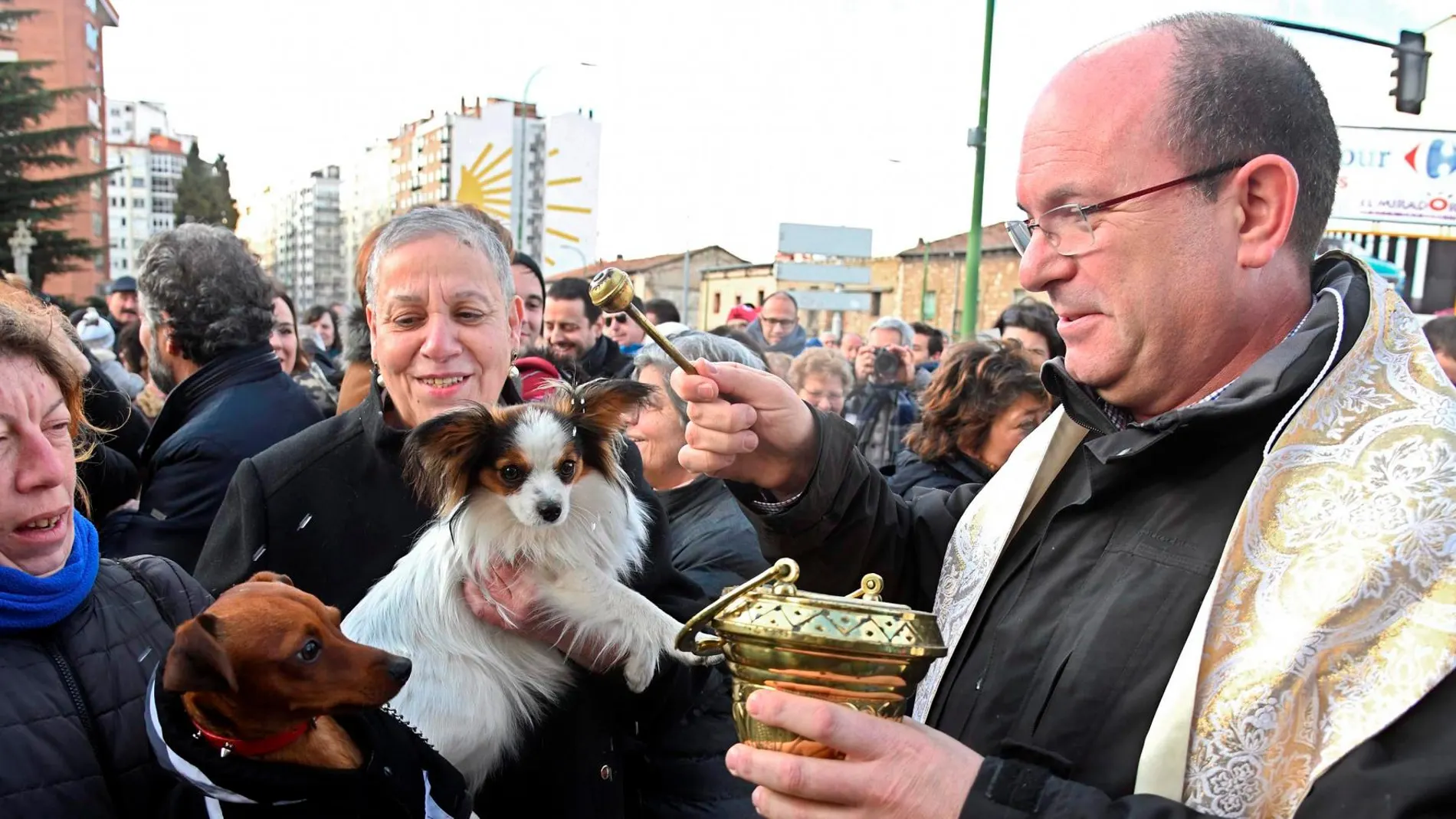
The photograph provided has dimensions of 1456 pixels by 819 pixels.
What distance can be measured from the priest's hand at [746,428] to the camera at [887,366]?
6.20 metres

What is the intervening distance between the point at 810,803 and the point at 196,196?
3128 inches

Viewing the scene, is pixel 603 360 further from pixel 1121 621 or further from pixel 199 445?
pixel 1121 621

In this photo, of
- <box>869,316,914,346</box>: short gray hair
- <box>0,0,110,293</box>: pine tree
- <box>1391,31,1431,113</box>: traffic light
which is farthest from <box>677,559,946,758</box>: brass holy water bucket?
<box>0,0,110,293</box>: pine tree

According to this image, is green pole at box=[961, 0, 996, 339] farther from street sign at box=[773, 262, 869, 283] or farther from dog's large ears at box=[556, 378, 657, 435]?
dog's large ears at box=[556, 378, 657, 435]

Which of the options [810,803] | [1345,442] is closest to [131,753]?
[810,803]

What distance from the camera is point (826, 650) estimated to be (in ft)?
4.32

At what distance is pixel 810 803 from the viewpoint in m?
Result: 1.33

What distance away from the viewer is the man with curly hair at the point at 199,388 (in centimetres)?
338

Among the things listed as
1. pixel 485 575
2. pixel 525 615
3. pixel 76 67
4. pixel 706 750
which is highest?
pixel 76 67

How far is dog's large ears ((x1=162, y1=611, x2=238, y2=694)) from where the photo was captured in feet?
5.53

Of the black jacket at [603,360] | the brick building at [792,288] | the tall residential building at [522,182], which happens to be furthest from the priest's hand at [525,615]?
the brick building at [792,288]

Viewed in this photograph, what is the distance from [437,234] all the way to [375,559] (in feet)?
3.06

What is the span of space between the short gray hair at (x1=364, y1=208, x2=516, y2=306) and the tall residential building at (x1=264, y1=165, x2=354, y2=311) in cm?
10625

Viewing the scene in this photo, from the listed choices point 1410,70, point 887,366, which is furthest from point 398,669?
point 1410,70
